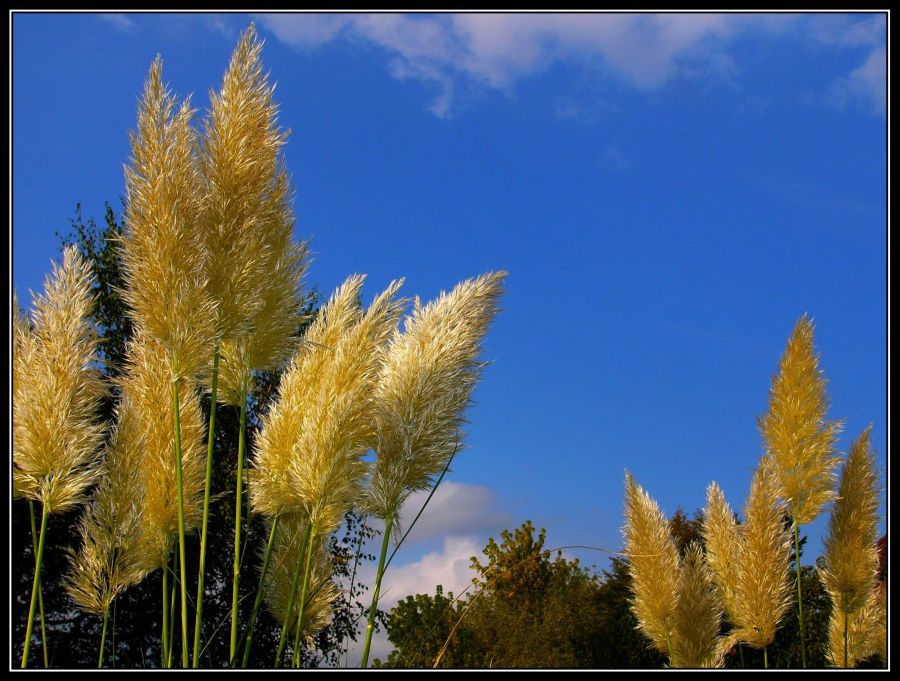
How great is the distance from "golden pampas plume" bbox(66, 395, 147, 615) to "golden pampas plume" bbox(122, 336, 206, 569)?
0.04m

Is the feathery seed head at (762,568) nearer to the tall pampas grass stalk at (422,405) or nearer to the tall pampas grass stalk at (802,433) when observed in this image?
the tall pampas grass stalk at (802,433)

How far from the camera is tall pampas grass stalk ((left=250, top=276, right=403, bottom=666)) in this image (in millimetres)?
3357

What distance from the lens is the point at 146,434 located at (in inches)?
157

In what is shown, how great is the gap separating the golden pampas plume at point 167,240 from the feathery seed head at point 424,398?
82cm

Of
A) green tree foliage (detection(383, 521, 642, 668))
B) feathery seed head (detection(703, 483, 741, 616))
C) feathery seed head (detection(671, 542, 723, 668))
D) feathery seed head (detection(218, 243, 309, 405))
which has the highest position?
feathery seed head (detection(218, 243, 309, 405))

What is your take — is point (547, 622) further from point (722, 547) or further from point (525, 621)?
point (722, 547)

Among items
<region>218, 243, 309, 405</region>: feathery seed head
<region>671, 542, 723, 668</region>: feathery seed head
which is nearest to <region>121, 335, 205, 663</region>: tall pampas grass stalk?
<region>218, 243, 309, 405</region>: feathery seed head

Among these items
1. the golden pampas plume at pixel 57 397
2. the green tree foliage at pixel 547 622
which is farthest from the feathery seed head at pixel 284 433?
the green tree foliage at pixel 547 622

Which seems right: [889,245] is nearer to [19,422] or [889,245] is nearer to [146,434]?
[146,434]

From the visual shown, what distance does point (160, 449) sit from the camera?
3951mm

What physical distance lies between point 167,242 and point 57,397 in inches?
43.0

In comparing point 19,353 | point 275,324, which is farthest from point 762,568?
point 19,353

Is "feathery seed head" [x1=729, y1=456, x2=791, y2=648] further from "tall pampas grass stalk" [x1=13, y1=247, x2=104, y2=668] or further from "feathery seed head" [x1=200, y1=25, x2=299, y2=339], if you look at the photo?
"tall pampas grass stalk" [x1=13, y1=247, x2=104, y2=668]

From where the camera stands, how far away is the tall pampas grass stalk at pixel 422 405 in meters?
3.37
